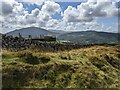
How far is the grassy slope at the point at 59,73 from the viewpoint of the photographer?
75.5ft

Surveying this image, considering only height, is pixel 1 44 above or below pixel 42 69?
above

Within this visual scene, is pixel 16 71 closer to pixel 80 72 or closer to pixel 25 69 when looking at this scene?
pixel 25 69

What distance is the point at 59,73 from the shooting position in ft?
Result: 82.5

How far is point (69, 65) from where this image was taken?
26.8 metres

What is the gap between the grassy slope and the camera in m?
23.0

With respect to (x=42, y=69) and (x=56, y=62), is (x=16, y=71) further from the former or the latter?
(x=56, y=62)

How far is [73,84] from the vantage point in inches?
942

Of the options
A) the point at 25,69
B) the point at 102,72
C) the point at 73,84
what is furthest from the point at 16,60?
the point at 102,72

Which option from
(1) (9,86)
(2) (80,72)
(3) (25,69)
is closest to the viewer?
(1) (9,86)

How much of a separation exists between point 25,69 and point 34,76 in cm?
92

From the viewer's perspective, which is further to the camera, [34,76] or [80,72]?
[80,72]

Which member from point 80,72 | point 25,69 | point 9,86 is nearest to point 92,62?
point 80,72

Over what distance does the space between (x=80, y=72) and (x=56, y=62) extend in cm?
233

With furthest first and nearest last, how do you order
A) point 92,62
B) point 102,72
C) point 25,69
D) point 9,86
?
point 92,62 < point 102,72 < point 25,69 < point 9,86
